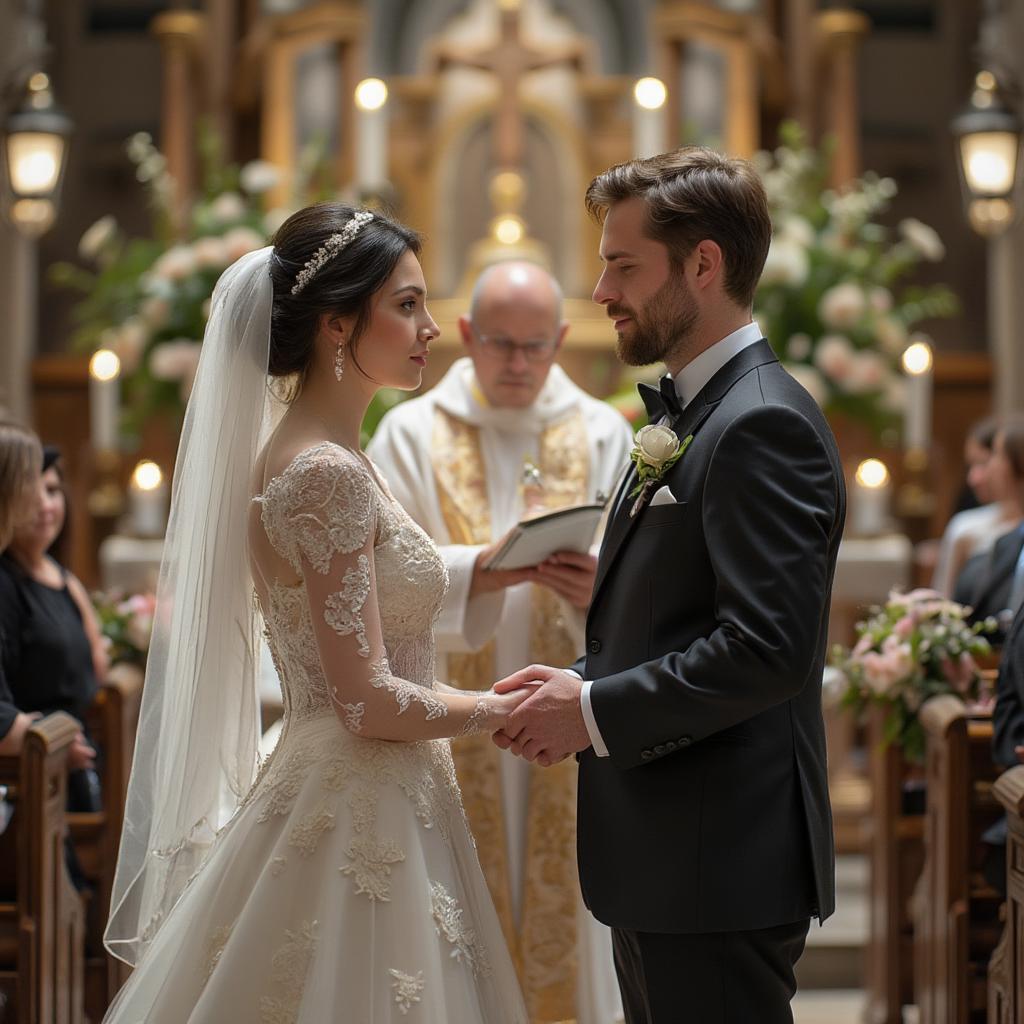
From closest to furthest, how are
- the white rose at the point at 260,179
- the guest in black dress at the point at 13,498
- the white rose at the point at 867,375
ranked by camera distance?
1. the guest in black dress at the point at 13,498
2. the white rose at the point at 867,375
3. the white rose at the point at 260,179

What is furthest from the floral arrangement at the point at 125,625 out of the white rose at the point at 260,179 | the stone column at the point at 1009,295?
the stone column at the point at 1009,295

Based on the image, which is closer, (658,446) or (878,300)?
(658,446)

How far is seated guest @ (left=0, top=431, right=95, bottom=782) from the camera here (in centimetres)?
452

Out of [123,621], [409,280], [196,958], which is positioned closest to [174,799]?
[196,958]

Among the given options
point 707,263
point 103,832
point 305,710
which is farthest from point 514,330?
point 103,832

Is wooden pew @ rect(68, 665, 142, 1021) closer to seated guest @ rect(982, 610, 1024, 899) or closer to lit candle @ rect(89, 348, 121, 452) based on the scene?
lit candle @ rect(89, 348, 121, 452)

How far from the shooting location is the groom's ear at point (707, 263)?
2906 mm

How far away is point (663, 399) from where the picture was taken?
304cm

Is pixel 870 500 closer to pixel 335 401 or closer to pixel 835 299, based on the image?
pixel 835 299

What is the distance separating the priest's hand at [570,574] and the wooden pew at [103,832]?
1.77 m

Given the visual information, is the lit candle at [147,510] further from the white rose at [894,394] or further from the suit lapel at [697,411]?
the suit lapel at [697,411]

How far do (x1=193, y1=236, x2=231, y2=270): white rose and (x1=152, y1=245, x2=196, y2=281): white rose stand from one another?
32 millimetres

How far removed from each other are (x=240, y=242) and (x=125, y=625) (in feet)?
8.72

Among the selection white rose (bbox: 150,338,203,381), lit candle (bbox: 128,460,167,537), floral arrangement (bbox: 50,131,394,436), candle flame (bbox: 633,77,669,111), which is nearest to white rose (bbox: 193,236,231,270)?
floral arrangement (bbox: 50,131,394,436)
